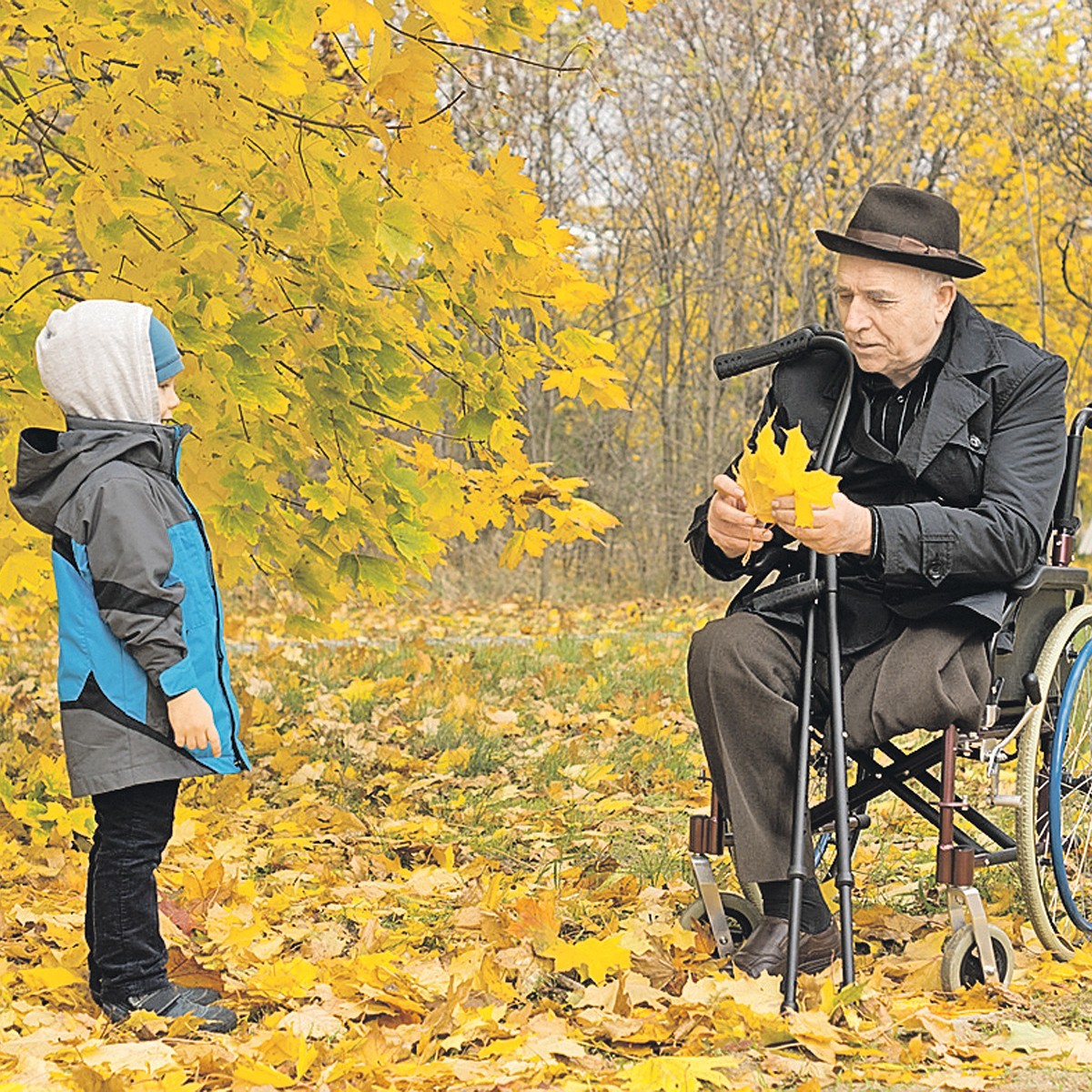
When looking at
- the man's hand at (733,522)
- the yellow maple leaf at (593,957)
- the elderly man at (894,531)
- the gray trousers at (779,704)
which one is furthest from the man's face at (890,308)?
the yellow maple leaf at (593,957)

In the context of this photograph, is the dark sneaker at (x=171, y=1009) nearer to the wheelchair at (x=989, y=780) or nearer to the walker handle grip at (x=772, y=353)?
the wheelchair at (x=989, y=780)

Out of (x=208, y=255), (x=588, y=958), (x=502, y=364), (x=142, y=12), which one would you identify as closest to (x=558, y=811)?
(x=502, y=364)

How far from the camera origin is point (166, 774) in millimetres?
2559

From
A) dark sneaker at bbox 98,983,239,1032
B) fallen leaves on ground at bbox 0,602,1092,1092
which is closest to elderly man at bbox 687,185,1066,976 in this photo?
fallen leaves on ground at bbox 0,602,1092,1092

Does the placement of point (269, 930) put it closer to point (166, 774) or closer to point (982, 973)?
point (166, 774)

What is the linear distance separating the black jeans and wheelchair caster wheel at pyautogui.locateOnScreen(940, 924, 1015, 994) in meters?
1.37

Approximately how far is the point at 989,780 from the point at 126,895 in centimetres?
155

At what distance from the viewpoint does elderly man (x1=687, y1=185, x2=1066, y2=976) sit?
2.76 m

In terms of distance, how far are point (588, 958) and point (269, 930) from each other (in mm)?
766

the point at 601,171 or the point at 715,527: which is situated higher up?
the point at 601,171

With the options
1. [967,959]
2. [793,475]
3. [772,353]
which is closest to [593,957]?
[967,959]

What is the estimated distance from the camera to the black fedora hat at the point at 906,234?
2.89 meters

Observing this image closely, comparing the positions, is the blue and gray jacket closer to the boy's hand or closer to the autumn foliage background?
the boy's hand

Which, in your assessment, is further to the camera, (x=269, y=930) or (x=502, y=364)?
(x=502, y=364)
